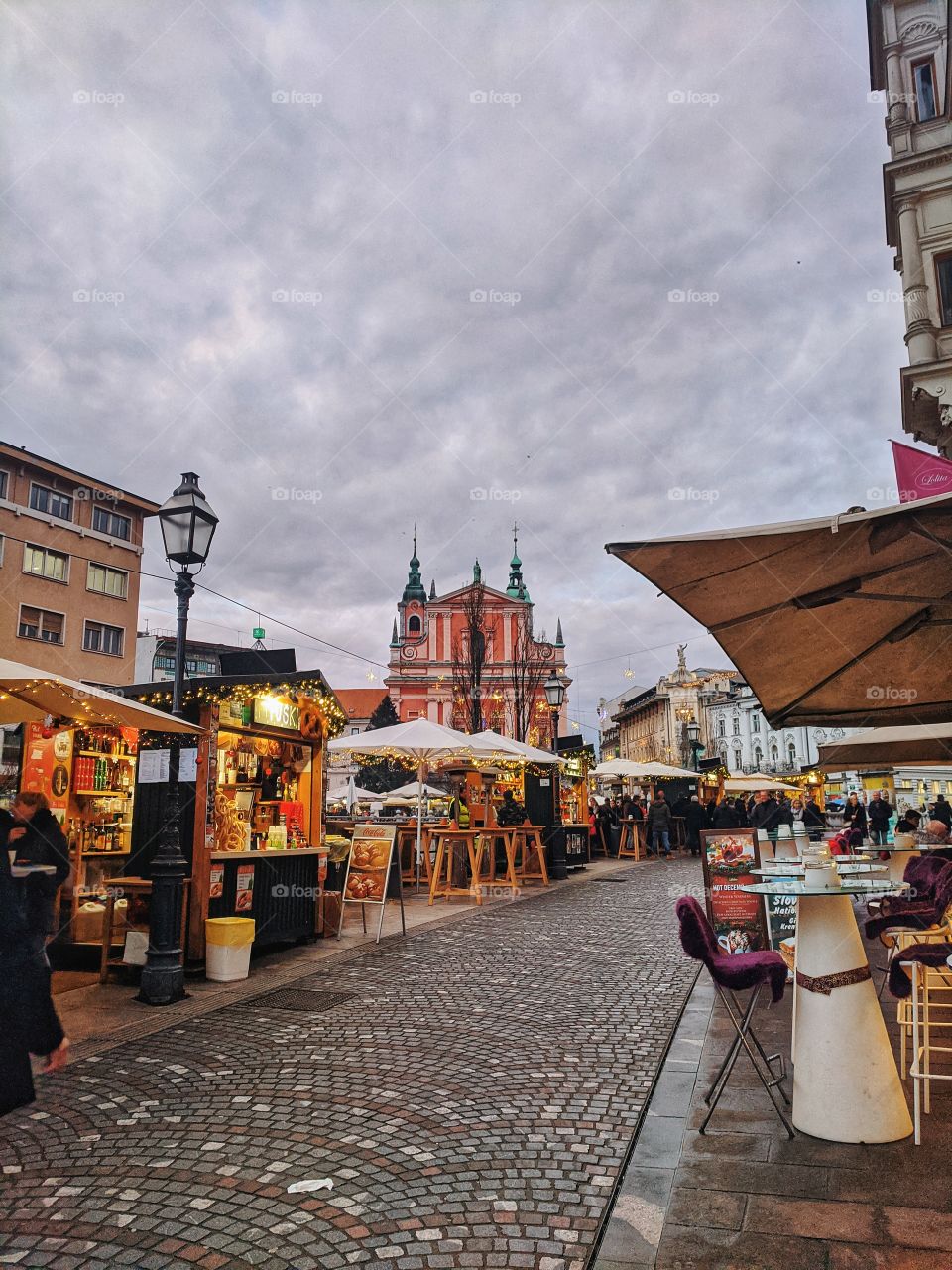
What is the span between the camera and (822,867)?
4023 millimetres

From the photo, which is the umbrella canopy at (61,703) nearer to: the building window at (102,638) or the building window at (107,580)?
the building window at (102,638)

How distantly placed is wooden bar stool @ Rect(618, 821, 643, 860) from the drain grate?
1810cm

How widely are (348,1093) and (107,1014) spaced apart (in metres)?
2.75

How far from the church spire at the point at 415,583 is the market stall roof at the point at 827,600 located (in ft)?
211

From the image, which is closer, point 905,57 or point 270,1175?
point 270,1175

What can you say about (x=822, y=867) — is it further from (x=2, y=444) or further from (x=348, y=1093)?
(x=2, y=444)

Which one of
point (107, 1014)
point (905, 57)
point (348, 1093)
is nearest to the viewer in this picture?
point (348, 1093)

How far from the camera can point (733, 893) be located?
7246mm

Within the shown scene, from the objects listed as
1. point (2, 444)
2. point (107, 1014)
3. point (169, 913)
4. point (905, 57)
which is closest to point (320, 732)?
point (169, 913)

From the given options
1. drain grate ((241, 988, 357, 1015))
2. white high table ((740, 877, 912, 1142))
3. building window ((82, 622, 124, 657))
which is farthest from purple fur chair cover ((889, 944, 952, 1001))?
building window ((82, 622, 124, 657))

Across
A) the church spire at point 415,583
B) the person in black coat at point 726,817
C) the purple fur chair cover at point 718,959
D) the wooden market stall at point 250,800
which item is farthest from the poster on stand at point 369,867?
the church spire at point 415,583

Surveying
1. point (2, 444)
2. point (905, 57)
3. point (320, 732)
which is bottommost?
point (320, 732)

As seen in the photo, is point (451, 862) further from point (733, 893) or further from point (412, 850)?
point (733, 893)

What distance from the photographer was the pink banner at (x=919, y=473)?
10719 millimetres
